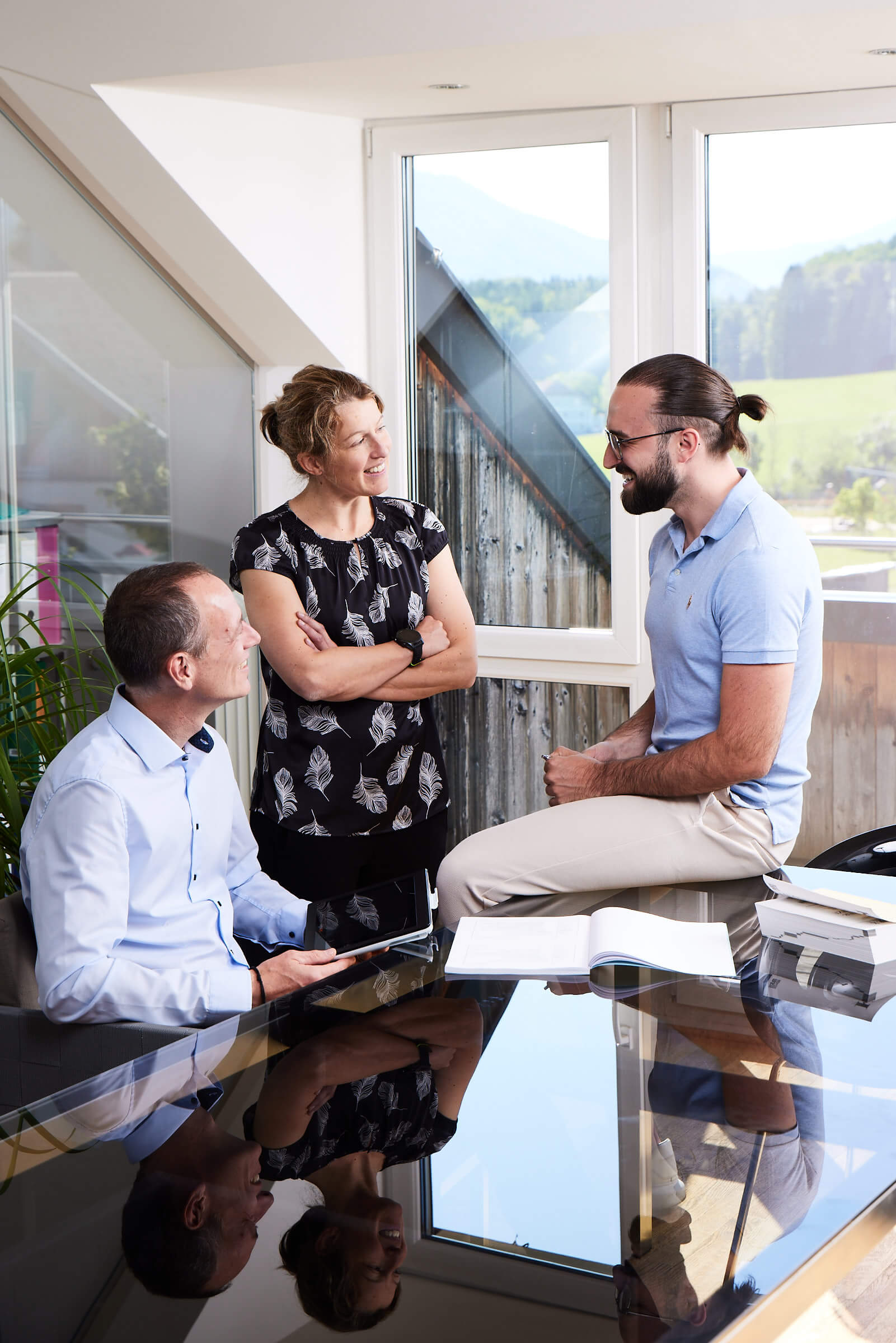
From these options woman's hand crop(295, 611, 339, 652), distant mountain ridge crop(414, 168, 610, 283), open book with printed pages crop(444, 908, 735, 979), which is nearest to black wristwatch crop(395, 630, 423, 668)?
woman's hand crop(295, 611, 339, 652)

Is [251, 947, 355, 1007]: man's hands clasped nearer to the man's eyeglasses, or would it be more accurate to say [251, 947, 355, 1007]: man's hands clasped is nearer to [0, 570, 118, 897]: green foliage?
[0, 570, 118, 897]: green foliage

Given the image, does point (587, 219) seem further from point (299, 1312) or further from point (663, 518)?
point (299, 1312)

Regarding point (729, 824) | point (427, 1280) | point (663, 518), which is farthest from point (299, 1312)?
point (663, 518)

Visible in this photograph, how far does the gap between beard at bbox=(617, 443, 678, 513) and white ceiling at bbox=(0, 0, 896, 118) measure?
1.08m

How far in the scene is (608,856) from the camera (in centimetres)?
219

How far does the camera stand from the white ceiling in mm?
2770

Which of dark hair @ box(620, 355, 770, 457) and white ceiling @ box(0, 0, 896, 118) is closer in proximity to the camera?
dark hair @ box(620, 355, 770, 457)

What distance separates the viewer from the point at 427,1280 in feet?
3.60

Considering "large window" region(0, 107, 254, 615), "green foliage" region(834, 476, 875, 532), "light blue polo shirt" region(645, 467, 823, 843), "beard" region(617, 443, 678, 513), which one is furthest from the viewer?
"green foliage" region(834, 476, 875, 532)

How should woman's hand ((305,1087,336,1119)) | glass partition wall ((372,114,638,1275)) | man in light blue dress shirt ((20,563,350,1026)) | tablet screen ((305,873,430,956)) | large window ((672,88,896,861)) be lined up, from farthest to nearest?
glass partition wall ((372,114,638,1275)) < large window ((672,88,896,861)) < tablet screen ((305,873,430,956)) < man in light blue dress shirt ((20,563,350,1026)) < woman's hand ((305,1087,336,1119))

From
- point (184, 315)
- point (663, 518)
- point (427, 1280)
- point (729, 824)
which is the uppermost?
point (184, 315)

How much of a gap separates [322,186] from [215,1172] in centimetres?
303

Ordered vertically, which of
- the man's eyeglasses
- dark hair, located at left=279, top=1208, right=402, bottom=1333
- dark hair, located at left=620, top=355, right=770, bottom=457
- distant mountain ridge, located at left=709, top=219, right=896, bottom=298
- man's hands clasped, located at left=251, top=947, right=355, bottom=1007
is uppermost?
distant mountain ridge, located at left=709, top=219, right=896, bottom=298

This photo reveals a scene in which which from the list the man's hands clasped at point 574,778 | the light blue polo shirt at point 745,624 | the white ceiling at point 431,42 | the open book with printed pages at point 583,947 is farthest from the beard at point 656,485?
the white ceiling at point 431,42
